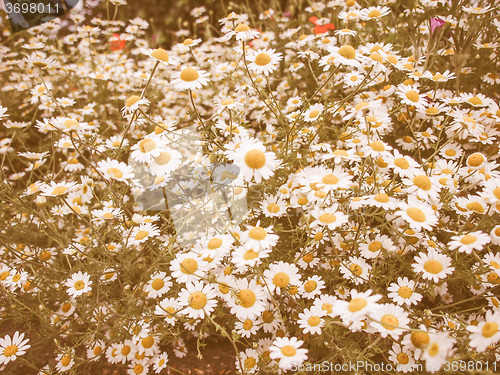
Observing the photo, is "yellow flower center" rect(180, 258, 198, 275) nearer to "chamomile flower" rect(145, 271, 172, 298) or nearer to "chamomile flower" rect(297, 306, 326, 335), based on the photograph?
"chamomile flower" rect(145, 271, 172, 298)

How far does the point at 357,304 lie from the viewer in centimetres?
119

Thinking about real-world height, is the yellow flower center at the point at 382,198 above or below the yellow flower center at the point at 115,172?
above

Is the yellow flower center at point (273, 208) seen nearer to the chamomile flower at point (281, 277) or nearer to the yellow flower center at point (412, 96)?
the chamomile flower at point (281, 277)

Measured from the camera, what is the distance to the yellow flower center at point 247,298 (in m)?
1.51

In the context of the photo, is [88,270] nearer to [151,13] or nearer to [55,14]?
[55,14]

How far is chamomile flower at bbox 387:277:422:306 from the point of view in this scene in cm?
153

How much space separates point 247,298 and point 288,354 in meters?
0.29

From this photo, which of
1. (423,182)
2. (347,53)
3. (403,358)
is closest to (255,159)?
(423,182)

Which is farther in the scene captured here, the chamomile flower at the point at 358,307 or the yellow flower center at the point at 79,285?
the yellow flower center at the point at 79,285

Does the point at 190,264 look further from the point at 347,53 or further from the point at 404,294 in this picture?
the point at 347,53

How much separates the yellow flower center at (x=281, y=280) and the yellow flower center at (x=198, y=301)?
13.0 inches

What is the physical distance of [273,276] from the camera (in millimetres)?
1568

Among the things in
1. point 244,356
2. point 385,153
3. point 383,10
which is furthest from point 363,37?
point 244,356

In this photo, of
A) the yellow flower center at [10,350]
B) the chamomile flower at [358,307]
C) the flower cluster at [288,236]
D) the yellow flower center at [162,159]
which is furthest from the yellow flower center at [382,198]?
the yellow flower center at [10,350]
